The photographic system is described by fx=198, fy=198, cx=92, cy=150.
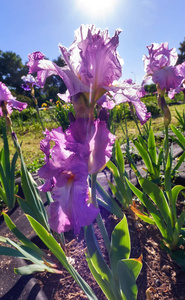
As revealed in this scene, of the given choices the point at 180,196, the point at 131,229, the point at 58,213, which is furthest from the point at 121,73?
the point at 180,196

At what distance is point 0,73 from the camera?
3509 centimetres

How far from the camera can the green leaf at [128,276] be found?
0.66 m

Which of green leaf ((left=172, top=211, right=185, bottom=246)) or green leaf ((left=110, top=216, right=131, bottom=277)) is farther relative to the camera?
green leaf ((left=172, top=211, right=185, bottom=246))

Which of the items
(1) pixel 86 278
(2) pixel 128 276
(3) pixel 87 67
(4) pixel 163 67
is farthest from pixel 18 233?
(4) pixel 163 67

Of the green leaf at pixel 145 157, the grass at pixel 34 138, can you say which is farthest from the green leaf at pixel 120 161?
the grass at pixel 34 138

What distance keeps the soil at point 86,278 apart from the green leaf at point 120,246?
13.3 inches

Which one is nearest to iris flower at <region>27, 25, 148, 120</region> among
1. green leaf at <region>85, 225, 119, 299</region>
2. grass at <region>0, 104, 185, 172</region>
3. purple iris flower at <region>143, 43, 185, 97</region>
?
green leaf at <region>85, 225, 119, 299</region>

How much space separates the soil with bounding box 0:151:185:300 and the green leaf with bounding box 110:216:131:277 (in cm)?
34

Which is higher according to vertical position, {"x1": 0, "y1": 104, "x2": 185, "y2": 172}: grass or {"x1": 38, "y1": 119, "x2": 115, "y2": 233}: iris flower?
{"x1": 0, "y1": 104, "x2": 185, "y2": 172}: grass

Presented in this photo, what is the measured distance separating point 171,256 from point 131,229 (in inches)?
14.2

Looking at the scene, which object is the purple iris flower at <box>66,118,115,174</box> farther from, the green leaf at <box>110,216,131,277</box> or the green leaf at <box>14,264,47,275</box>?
the green leaf at <box>14,264,47,275</box>

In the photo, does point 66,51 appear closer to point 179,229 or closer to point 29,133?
point 179,229

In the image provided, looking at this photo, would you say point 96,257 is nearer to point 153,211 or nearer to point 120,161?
Answer: point 153,211

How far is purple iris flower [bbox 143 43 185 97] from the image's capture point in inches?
43.6
